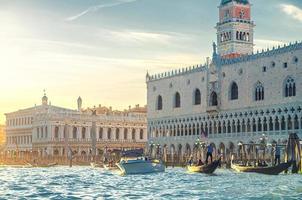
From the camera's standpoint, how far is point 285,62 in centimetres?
5597

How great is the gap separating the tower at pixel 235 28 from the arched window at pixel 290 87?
1957 cm

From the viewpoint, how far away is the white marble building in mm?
55969

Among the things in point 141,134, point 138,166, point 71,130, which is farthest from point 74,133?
point 138,166

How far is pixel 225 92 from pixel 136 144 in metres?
27.0

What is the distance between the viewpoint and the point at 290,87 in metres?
55.5

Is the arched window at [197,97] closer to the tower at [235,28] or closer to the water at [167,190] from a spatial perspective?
the tower at [235,28]

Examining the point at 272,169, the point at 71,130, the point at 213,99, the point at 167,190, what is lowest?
the point at 167,190

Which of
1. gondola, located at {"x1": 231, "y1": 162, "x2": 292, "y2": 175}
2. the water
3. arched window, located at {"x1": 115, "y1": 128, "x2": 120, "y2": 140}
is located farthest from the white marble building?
the water

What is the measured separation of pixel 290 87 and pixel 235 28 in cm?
2203

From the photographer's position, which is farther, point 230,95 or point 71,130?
point 71,130

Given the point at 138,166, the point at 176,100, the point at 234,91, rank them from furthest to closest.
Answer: the point at 176,100, the point at 234,91, the point at 138,166

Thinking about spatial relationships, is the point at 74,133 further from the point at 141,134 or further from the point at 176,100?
the point at 176,100

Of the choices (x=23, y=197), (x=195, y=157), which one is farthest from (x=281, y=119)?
(x=23, y=197)

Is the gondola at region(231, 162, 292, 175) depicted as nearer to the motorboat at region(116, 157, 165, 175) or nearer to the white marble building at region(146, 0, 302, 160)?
the motorboat at region(116, 157, 165, 175)
